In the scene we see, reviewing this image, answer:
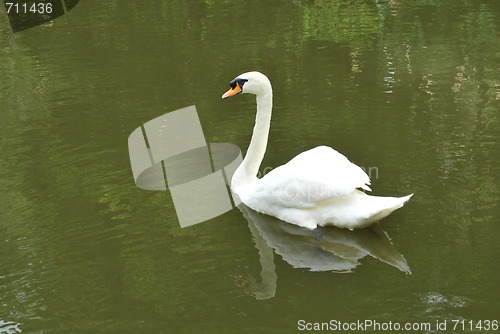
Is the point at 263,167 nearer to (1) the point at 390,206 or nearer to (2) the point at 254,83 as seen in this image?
(2) the point at 254,83

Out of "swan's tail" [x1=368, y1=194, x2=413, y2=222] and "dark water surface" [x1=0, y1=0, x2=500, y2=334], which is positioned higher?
"swan's tail" [x1=368, y1=194, x2=413, y2=222]

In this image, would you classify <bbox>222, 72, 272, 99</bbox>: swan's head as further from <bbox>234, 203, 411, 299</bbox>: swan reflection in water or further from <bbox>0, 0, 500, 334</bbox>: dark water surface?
<bbox>234, 203, 411, 299</bbox>: swan reflection in water

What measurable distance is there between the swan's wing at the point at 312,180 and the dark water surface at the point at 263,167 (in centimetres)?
29

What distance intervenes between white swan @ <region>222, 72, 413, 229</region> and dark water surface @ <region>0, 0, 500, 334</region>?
0.15 meters

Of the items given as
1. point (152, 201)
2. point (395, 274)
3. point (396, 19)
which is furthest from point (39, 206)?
point (396, 19)

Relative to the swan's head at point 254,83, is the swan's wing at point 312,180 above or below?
below

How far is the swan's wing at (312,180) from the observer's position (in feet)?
20.7

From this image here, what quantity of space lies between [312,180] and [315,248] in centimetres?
57

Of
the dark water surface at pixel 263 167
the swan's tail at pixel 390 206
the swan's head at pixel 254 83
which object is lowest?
the dark water surface at pixel 263 167

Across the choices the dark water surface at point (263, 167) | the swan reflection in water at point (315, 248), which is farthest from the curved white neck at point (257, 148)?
the swan reflection in water at point (315, 248)

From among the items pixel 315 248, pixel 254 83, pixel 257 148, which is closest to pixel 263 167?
pixel 257 148

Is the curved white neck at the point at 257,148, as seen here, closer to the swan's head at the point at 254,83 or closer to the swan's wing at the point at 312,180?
the swan's head at the point at 254,83

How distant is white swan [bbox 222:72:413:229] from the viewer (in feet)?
20.5

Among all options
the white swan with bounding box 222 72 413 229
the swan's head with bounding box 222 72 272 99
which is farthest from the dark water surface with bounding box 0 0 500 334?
the swan's head with bounding box 222 72 272 99
